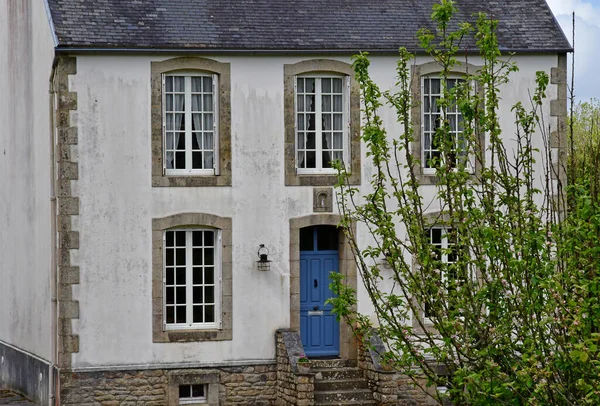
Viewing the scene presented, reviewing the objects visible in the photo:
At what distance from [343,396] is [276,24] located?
6.50 m

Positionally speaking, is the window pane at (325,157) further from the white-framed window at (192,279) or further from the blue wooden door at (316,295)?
the white-framed window at (192,279)

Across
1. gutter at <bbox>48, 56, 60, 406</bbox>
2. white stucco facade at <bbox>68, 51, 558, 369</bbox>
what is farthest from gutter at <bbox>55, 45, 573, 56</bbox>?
gutter at <bbox>48, 56, 60, 406</bbox>

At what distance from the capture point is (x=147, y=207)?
20.7m

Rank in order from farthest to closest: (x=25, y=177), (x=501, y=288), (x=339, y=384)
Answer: (x=25, y=177), (x=339, y=384), (x=501, y=288)

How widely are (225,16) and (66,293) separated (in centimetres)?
550

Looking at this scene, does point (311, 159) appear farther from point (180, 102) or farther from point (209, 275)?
point (209, 275)

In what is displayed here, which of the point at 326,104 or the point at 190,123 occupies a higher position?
the point at 326,104

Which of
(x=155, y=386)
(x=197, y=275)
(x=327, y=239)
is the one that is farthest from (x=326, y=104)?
(x=155, y=386)

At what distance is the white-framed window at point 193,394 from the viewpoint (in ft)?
68.2

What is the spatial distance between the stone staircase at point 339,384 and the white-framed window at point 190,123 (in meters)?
3.85

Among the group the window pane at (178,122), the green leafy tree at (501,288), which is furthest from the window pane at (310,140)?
the green leafy tree at (501,288)

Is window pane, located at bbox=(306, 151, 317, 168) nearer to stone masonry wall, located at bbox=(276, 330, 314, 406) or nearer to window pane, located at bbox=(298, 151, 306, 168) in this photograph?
window pane, located at bbox=(298, 151, 306, 168)

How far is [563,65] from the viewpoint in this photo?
2227 cm

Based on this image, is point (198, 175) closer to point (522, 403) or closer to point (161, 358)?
point (161, 358)
